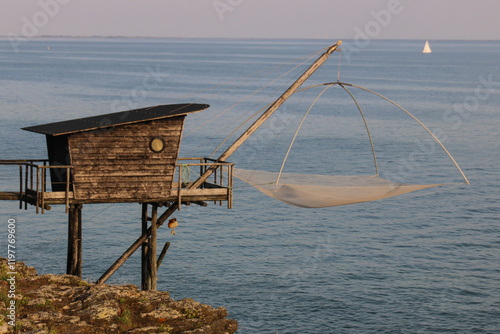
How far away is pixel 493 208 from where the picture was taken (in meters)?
53.3

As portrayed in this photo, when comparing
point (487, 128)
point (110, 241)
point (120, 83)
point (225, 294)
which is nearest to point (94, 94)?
point (120, 83)

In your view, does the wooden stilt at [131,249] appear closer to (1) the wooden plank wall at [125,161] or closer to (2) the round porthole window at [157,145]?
(1) the wooden plank wall at [125,161]

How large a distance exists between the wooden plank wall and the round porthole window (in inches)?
4.7

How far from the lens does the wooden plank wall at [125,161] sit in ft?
80.6

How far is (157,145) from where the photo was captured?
25.3 metres

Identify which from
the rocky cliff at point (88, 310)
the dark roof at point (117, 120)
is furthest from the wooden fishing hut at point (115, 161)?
the rocky cliff at point (88, 310)

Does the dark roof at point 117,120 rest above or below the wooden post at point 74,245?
above

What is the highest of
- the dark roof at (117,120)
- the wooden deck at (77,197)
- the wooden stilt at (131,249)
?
the dark roof at (117,120)

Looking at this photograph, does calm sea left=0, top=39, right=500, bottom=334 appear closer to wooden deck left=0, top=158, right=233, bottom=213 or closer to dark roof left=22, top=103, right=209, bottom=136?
wooden deck left=0, top=158, right=233, bottom=213

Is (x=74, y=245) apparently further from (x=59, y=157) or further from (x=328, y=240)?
(x=328, y=240)

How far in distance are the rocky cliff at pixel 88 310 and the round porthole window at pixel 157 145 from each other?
5439 millimetres

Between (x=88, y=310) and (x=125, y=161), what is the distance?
5.93m

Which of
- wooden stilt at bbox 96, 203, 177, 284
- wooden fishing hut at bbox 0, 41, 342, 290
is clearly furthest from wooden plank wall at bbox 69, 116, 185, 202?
wooden stilt at bbox 96, 203, 177, 284

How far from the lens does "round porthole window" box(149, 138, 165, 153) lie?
2522cm
